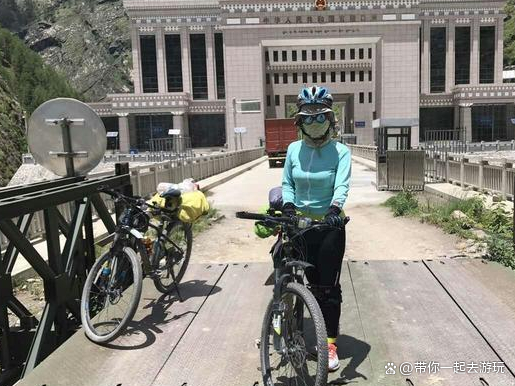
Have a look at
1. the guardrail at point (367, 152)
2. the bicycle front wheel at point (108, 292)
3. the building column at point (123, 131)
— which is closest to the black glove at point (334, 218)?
the bicycle front wheel at point (108, 292)

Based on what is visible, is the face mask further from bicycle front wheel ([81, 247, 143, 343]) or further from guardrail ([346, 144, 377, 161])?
guardrail ([346, 144, 377, 161])

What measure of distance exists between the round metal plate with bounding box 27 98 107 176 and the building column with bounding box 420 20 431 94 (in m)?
81.7

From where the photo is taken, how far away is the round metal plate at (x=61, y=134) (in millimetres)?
5535

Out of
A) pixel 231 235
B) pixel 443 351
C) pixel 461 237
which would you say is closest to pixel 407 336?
pixel 443 351

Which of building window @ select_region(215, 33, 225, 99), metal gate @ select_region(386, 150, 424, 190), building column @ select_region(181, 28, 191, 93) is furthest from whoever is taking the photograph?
building window @ select_region(215, 33, 225, 99)

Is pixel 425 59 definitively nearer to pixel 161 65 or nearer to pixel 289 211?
pixel 161 65

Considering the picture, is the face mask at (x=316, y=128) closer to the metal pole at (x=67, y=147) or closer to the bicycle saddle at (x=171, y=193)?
the bicycle saddle at (x=171, y=193)

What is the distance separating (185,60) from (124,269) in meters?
80.4

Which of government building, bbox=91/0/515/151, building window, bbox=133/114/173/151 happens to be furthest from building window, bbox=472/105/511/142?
building window, bbox=133/114/173/151

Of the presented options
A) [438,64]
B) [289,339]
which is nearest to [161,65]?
[438,64]

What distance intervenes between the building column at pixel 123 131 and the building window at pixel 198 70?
12.7 metres

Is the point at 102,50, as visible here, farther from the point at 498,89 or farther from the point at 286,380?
the point at 286,380

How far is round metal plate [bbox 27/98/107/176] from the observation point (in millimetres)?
5535

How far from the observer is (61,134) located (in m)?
5.58
